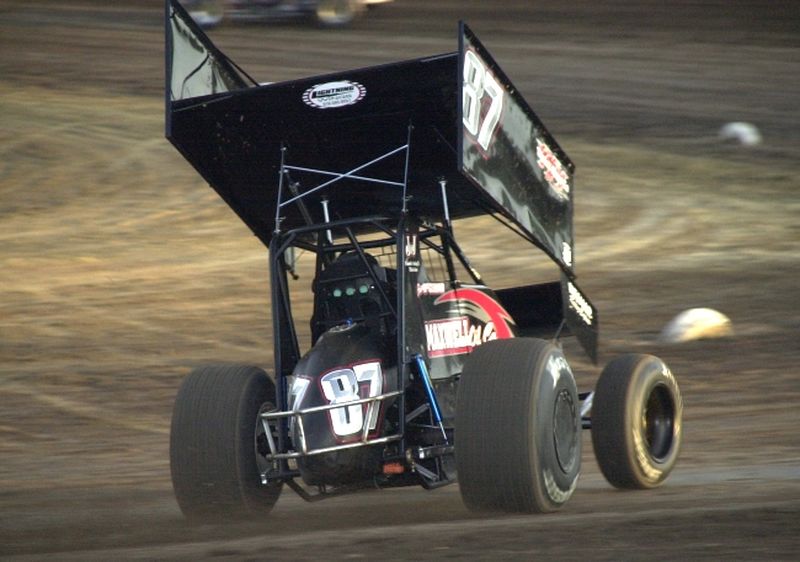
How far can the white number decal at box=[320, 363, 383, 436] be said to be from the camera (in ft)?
22.6

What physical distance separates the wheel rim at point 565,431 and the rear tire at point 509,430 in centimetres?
9

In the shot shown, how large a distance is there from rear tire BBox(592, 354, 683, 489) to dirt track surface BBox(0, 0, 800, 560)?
0.25 meters

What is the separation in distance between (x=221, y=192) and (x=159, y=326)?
7.00 metres

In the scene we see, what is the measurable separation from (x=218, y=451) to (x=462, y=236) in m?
12.6

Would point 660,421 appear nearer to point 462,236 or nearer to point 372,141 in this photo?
point 372,141

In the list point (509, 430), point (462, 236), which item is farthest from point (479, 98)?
point (462, 236)

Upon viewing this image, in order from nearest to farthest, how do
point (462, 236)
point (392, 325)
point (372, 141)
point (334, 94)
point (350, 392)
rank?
point (350, 392)
point (334, 94)
point (392, 325)
point (372, 141)
point (462, 236)

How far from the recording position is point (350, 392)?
695 centimetres

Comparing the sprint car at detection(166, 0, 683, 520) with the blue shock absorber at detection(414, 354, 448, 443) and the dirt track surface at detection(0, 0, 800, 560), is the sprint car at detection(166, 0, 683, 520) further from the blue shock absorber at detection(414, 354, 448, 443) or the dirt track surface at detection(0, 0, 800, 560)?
the dirt track surface at detection(0, 0, 800, 560)

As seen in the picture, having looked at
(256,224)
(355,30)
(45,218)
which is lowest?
(256,224)

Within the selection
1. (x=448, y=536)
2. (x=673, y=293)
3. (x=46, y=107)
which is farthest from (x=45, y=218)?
(x=448, y=536)

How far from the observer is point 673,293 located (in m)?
15.5

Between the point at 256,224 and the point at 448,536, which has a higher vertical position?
the point at 256,224

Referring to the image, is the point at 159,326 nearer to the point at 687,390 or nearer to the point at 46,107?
the point at 687,390
